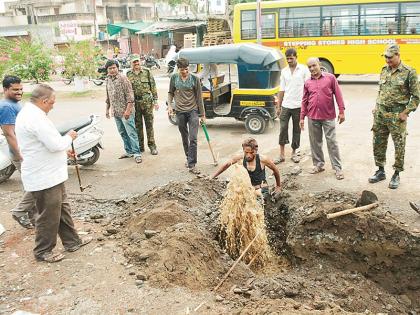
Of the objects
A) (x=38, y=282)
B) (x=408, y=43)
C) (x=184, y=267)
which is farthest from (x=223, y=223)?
(x=408, y=43)

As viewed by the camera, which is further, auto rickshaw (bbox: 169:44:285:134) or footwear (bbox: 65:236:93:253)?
auto rickshaw (bbox: 169:44:285:134)

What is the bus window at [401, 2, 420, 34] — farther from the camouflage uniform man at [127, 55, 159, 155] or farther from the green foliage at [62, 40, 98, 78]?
the green foliage at [62, 40, 98, 78]

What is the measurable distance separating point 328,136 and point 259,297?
3.28 metres

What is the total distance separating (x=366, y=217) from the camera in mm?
4398

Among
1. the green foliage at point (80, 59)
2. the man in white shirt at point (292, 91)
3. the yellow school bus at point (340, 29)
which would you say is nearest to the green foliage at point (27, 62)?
the green foliage at point (80, 59)

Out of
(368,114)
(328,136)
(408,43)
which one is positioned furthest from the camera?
(408,43)

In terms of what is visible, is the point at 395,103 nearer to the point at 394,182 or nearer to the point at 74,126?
the point at 394,182

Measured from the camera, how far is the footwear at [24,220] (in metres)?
4.91

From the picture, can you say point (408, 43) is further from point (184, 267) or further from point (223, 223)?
point (184, 267)

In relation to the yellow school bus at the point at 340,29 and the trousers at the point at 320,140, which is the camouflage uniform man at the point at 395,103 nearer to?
the trousers at the point at 320,140

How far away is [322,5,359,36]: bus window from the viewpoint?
14.6m

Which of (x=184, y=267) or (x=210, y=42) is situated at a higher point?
(x=210, y=42)

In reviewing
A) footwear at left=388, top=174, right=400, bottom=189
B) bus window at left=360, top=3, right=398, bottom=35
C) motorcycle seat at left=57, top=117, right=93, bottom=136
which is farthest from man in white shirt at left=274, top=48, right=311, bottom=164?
A: bus window at left=360, top=3, right=398, bottom=35

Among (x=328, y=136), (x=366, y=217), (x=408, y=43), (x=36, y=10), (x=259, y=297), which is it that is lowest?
(x=259, y=297)
